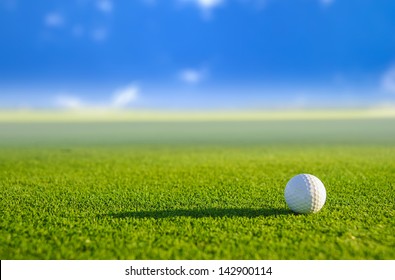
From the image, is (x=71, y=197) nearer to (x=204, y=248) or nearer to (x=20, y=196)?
(x=20, y=196)

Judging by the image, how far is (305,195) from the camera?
7.14 metres

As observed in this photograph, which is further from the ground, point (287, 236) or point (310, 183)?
point (310, 183)

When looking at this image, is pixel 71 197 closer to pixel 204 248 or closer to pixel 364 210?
pixel 204 248

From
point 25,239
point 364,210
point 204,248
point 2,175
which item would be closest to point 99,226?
point 25,239

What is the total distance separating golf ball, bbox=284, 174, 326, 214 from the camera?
7133 millimetres

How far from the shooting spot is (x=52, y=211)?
7.76m

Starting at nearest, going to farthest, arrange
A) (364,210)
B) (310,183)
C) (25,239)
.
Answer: (25,239) → (310,183) → (364,210)

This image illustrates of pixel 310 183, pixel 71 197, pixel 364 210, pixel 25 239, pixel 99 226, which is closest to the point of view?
pixel 25 239

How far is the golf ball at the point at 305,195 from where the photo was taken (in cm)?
713

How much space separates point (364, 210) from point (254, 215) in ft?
7.32

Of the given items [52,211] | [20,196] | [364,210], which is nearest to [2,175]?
[20,196]

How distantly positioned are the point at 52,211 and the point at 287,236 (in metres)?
4.54
